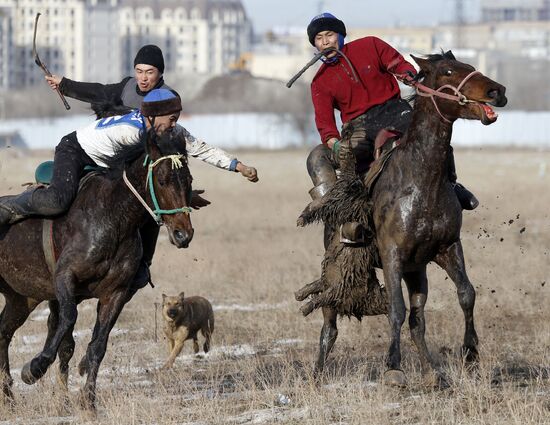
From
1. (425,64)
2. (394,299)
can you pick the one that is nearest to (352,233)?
(394,299)

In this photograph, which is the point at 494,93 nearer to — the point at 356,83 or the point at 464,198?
the point at 464,198

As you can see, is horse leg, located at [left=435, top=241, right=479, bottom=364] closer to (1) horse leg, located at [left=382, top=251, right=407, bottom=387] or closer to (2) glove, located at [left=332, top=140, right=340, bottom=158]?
(1) horse leg, located at [left=382, top=251, right=407, bottom=387]

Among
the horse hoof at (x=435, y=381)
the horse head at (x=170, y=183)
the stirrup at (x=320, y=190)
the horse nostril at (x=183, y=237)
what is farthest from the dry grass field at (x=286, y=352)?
the stirrup at (x=320, y=190)

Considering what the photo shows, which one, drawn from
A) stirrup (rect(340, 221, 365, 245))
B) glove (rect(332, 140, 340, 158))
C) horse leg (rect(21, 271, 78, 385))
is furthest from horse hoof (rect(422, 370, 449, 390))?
horse leg (rect(21, 271, 78, 385))

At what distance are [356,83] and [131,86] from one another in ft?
6.24

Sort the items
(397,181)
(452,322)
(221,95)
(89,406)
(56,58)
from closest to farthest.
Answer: (89,406), (397,181), (452,322), (221,95), (56,58)

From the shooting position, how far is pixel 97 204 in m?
9.84

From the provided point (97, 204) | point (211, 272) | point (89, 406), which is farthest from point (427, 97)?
point (211, 272)

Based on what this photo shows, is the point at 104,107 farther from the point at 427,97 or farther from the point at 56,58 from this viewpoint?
the point at 56,58

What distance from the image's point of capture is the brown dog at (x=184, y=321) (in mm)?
13609

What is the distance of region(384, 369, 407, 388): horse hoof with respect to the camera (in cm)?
966

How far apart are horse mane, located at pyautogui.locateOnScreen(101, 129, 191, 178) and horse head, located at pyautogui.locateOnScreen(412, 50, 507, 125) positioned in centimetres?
199

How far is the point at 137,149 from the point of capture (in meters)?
9.80

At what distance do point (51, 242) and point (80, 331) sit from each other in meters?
4.51
